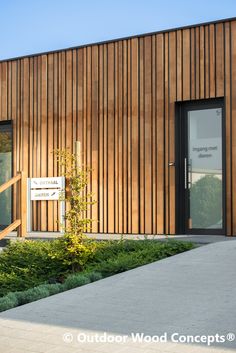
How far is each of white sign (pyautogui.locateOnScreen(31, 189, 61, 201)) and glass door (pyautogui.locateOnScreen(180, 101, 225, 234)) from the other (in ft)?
9.03

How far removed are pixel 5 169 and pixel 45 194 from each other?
1.63 m

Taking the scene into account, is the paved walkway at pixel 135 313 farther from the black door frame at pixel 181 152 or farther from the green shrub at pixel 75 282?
the black door frame at pixel 181 152

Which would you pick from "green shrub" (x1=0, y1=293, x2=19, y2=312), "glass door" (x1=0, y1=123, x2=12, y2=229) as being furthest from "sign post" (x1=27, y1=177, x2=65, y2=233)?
"green shrub" (x1=0, y1=293, x2=19, y2=312)

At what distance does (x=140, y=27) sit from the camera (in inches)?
445

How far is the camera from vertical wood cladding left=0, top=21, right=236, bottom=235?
10227 mm

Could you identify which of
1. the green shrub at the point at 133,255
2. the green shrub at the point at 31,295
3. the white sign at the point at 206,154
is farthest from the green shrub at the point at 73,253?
the white sign at the point at 206,154

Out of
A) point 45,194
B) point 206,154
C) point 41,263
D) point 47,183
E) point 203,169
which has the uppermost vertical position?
point 206,154

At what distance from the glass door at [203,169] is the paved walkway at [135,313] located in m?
3.55

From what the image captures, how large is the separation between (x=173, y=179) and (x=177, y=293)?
5155mm

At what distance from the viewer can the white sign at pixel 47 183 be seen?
38.0 feet

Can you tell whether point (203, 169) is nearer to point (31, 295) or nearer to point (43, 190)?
point (43, 190)

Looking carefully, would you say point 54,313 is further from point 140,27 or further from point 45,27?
point 140,27

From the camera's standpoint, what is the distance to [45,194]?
1177 cm

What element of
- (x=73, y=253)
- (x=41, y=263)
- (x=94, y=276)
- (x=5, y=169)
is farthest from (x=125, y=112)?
(x=94, y=276)
